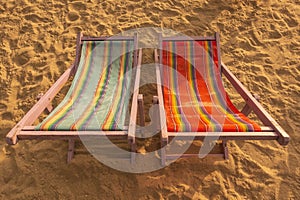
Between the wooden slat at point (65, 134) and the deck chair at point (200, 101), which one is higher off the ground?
the deck chair at point (200, 101)

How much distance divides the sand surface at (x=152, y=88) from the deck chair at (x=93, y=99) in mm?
343

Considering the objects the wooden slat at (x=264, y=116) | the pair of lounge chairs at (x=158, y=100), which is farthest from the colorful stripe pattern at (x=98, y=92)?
the wooden slat at (x=264, y=116)

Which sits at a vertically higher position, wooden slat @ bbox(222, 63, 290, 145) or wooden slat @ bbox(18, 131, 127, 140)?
wooden slat @ bbox(222, 63, 290, 145)

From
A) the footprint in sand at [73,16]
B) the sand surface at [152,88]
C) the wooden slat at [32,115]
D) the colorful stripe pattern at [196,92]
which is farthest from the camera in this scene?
the footprint in sand at [73,16]

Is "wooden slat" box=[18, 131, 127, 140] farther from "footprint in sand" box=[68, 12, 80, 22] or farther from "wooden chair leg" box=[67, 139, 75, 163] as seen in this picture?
"footprint in sand" box=[68, 12, 80, 22]

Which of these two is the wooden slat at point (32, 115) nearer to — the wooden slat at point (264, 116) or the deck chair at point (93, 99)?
the deck chair at point (93, 99)

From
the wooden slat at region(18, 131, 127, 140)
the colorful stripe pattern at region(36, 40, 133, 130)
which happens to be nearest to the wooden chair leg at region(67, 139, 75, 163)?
the colorful stripe pattern at region(36, 40, 133, 130)

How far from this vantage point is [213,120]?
2.04 meters

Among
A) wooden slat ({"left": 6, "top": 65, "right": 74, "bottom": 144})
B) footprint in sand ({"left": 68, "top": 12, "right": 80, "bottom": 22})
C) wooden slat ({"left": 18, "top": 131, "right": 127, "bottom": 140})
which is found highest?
footprint in sand ({"left": 68, "top": 12, "right": 80, "bottom": 22})

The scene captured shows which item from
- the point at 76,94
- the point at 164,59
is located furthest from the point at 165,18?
the point at 76,94

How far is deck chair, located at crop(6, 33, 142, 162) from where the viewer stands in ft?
6.03

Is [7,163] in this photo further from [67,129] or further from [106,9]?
[106,9]

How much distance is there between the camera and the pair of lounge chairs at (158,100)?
1.85m

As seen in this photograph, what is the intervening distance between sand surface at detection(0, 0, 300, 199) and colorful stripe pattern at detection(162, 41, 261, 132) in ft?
1.74
